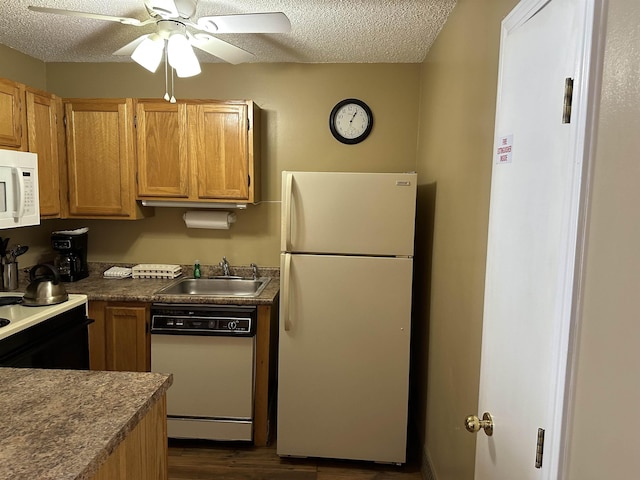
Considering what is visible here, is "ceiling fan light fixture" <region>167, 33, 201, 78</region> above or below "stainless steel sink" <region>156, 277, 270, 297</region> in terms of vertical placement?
above

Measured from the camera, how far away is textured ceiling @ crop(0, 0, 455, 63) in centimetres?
217

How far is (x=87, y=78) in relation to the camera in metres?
3.23

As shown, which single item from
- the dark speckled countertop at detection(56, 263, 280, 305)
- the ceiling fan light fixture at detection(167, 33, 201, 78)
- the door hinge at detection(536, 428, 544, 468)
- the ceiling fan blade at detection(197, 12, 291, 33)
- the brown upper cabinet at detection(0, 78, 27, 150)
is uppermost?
the ceiling fan blade at detection(197, 12, 291, 33)

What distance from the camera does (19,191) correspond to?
90.2 inches

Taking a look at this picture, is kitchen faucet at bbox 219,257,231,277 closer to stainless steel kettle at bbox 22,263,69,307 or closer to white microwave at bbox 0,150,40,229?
stainless steel kettle at bbox 22,263,69,307

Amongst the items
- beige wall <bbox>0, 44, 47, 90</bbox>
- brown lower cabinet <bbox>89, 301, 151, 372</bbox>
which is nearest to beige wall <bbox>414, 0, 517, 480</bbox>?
brown lower cabinet <bbox>89, 301, 151, 372</bbox>

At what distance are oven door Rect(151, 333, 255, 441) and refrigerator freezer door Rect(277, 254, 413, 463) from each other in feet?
0.87

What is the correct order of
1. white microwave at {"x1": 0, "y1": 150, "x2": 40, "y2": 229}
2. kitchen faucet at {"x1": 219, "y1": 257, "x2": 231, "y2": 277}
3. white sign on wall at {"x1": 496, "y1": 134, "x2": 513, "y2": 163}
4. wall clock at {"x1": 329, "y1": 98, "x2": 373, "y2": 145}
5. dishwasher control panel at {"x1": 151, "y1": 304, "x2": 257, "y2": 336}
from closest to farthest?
white sign on wall at {"x1": 496, "y1": 134, "x2": 513, "y2": 163} → white microwave at {"x1": 0, "y1": 150, "x2": 40, "y2": 229} → dishwasher control panel at {"x1": 151, "y1": 304, "x2": 257, "y2": 336} → wall clock at {"x1": 329, "y1": 98, "x2": 373, "y2": 145} → kitchen faucet at {"x1": 219, "y1": 257, "x2": 231, "y2": 277}

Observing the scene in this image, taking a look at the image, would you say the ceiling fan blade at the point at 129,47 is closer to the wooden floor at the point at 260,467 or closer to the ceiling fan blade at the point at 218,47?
the ceiling fan blade at the point at 218,47

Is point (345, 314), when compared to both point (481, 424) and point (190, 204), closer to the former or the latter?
point (481, 424)

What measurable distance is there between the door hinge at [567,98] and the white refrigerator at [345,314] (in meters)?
1.50

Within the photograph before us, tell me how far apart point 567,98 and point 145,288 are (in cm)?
267

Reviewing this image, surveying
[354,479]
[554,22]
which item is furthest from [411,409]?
[554,22]

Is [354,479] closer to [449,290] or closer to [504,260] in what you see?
[449,290]
